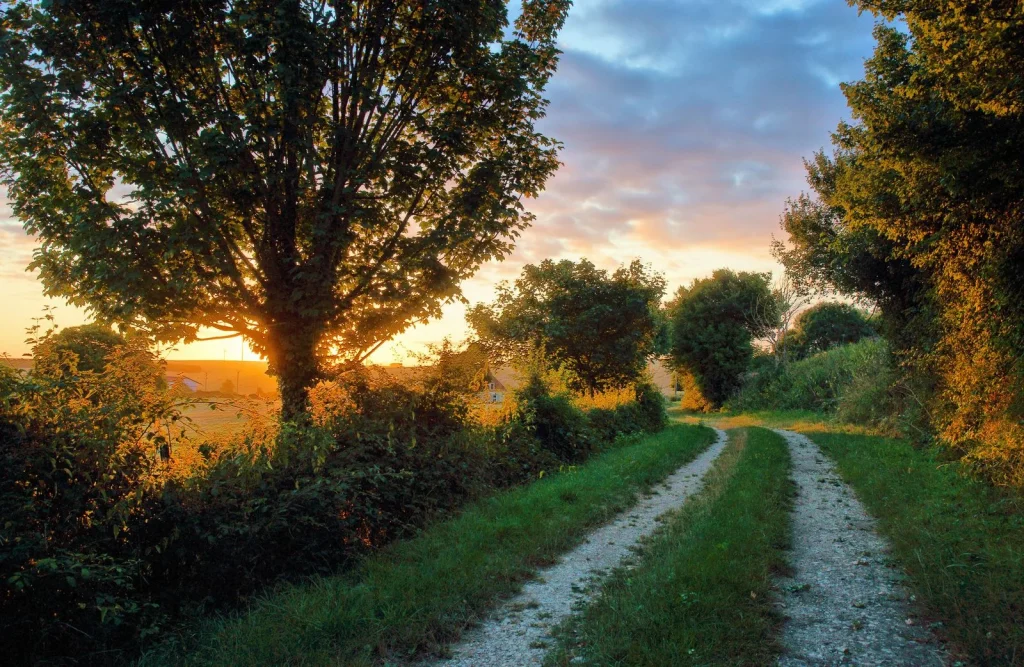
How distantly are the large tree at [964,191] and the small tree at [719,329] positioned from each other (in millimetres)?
33990

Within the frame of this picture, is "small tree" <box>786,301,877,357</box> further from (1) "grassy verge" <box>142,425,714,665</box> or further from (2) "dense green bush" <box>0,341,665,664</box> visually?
(2) "dense green bush" <box>0,341,665,664</box>

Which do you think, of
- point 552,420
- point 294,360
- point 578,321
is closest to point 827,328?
point 578,321

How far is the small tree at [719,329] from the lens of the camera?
4456 centimetres

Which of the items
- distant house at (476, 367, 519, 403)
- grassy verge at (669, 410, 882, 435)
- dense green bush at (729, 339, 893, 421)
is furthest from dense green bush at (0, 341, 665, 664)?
dense green bush at (729, 339, 893, 421)

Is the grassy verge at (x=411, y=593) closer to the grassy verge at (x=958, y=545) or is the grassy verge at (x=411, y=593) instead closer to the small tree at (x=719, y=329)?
the grassy verge at (x=958, y=545)

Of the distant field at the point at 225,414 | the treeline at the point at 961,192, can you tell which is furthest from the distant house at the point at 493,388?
the treeline at the point at 961,192

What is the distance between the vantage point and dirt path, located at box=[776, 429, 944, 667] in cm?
441

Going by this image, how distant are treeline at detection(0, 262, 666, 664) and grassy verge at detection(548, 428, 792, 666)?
10.5 ft

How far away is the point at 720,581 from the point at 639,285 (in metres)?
25.6

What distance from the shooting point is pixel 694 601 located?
4.97 meters

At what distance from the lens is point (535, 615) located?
538 cm

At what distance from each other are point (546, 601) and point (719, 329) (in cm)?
4261

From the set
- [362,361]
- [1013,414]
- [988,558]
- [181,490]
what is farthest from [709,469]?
[181,490]

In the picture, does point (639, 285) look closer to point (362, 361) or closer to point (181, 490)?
point (362, 361)
